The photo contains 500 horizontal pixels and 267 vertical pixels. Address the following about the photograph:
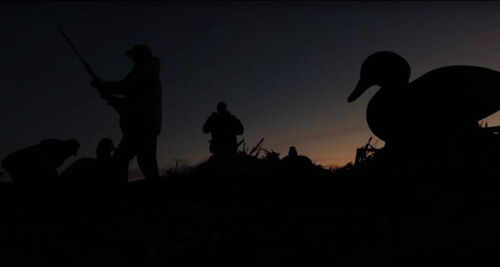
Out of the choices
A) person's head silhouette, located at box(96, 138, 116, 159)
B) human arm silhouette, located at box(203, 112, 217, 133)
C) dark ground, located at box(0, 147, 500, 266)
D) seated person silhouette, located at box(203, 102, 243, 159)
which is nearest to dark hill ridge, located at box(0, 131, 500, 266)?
dark ground, located at box(0, 147, 500, 266)

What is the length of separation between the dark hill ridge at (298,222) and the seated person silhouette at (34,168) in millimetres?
208

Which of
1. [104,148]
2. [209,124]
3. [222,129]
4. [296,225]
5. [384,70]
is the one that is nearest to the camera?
[296,225]

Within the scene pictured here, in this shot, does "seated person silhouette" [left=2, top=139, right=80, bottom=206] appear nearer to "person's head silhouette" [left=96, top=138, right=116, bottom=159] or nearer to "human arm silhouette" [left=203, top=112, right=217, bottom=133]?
"person's head silhouette" [left=96, top=138, right=116, bottom=159]

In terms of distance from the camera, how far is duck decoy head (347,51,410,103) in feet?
16.7

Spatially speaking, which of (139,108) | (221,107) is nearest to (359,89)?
(139,108)

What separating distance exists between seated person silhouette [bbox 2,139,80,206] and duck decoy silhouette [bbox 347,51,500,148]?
419 cm

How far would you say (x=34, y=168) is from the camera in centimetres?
606

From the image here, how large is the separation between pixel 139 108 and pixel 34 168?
1752mm

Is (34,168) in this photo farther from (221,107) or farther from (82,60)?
(221,107)

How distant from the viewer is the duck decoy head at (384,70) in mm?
5082

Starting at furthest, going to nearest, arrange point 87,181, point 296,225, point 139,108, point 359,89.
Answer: point 87,181 < point 139,108 < point 359,89 < point 296,225

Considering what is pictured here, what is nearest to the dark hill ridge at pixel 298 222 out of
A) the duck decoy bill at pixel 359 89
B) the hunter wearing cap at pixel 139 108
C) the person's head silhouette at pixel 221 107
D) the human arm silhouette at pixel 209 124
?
the hunter wearing cap at pixel 139 108

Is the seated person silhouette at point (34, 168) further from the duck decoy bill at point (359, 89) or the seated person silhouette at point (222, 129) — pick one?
the duck decoy bill at point (359, 89)

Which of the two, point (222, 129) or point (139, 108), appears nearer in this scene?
point (139, 108)
